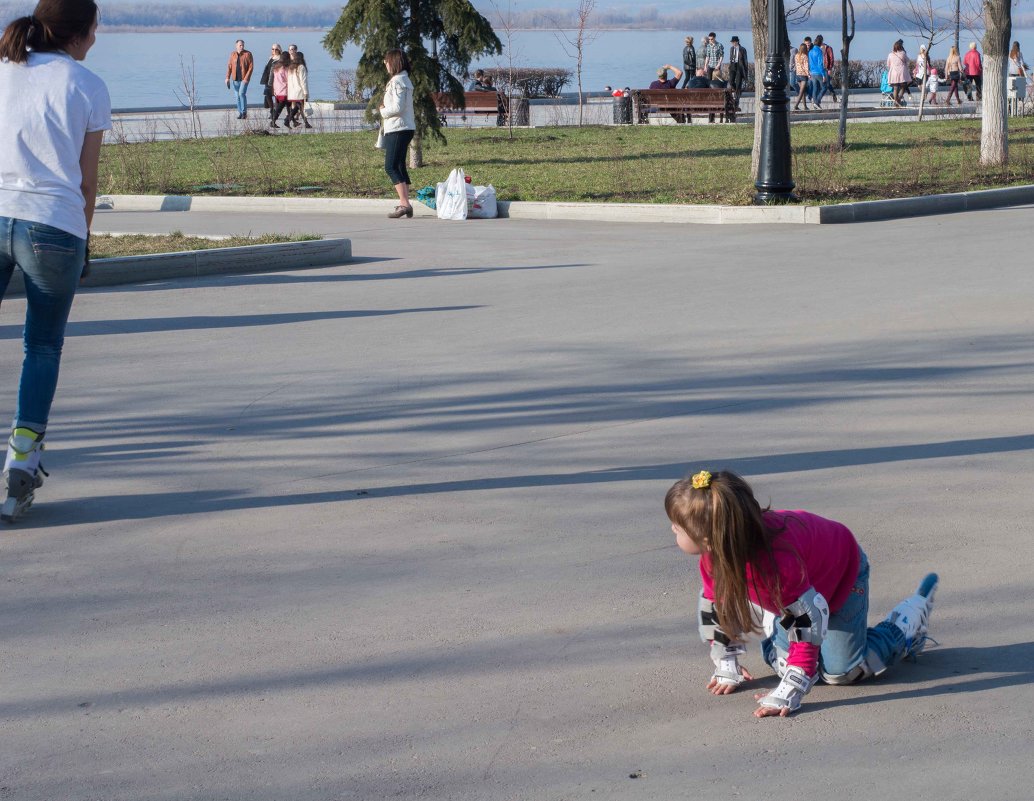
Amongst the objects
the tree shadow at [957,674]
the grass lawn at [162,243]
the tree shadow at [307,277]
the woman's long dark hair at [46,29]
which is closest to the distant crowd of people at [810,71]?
the grass lawn at [162,243]

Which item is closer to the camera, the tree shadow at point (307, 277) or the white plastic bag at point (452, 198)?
the tree shadow at point (307, 277)

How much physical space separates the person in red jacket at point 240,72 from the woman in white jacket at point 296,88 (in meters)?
1.84

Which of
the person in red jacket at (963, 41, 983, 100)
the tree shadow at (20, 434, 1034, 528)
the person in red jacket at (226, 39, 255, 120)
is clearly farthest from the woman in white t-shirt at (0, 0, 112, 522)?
the person in red jacket at (963, 41, 983, 100)

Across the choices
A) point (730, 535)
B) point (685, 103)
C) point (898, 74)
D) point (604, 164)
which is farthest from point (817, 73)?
point (730, 535)

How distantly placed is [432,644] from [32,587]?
4.66 feet

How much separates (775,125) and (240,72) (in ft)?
72.1

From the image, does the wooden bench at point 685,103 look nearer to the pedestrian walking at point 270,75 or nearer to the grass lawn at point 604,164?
the grass lawn at point 604,164

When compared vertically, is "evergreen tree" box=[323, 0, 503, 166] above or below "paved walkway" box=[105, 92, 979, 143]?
above

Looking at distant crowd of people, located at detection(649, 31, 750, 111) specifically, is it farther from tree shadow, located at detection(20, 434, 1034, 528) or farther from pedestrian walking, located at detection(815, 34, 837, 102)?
tree shadow, located at detection(20, 434, 1034, 528)

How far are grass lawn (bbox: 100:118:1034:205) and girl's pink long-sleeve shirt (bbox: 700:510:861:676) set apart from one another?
12690mm

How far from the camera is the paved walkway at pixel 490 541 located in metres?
3.49

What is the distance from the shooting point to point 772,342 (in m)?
8.54

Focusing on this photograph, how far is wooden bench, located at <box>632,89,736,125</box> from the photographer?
33219 millimetres

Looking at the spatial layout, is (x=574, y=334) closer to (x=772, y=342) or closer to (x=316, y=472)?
(x=772, y=342)
